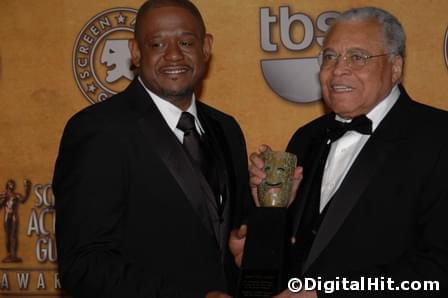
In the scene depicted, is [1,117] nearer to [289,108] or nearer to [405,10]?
[289,108]

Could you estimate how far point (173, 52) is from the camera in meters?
3.27

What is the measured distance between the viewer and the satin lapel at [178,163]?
10.5ft

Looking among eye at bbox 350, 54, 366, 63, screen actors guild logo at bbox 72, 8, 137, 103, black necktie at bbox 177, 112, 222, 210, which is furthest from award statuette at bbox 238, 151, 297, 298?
screen actors guild logo at bbox 72, 8, 137, 103

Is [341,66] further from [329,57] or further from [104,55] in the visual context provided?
[104,55]

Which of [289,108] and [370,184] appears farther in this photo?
[289,108]

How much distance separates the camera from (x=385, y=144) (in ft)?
10.1

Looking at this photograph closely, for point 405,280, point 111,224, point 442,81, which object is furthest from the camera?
point 442,81

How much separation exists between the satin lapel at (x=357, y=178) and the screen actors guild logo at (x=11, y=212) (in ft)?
8.09

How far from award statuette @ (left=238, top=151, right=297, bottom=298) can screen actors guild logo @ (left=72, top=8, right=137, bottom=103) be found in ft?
6.38

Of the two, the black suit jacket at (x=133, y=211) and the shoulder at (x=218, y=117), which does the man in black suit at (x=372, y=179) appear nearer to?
the black suit jacket at (x=133, y=211)

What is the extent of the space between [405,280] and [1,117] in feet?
10.1

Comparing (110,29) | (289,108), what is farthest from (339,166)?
(110,29)

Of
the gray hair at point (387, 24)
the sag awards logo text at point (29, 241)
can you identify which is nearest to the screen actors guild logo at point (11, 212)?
the sag awards logo text at point (29, 241)

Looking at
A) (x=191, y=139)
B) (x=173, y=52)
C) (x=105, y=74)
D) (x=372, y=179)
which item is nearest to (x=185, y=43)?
(x=173, y=52)
